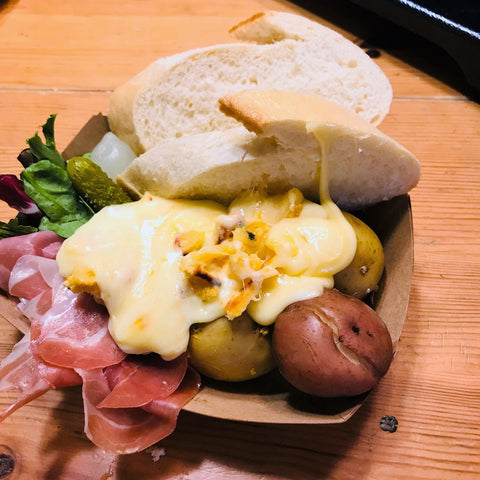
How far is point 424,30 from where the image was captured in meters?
1.75

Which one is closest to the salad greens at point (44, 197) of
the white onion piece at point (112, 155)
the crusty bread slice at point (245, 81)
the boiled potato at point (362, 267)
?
the white onion piece at point (112, 155)

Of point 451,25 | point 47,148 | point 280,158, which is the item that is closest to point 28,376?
point 47,148

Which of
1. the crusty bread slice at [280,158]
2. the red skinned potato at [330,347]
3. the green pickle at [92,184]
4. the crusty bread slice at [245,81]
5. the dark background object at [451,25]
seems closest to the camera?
the red skinned potato at [330,347]

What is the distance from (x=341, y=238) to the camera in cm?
94

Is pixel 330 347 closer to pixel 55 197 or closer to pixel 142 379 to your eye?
pixel 142 379

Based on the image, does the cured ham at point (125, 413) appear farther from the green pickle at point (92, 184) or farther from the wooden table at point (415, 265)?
the green pickle at point (92, 184)

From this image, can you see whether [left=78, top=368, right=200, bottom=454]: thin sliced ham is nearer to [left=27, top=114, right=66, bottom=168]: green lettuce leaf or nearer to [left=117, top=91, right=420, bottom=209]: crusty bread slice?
[left=117, top=91, right=420, bottom=209]: crusty bread slice

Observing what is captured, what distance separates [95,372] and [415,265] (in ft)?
2.76

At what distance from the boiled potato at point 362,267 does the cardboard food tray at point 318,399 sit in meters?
0.04

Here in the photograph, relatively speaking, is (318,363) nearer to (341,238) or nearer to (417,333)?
(341,238)

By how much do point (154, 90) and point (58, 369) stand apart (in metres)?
0.71

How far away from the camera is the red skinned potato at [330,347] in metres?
0.81

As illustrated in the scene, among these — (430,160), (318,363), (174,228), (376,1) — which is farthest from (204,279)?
(376,1)

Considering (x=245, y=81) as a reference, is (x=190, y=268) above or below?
below
